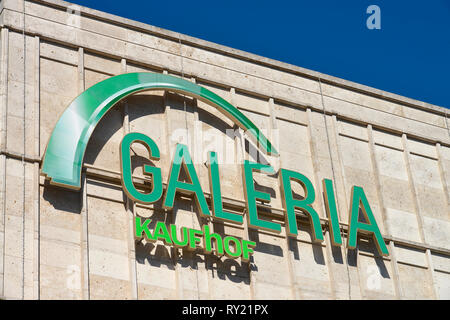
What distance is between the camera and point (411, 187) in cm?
3778

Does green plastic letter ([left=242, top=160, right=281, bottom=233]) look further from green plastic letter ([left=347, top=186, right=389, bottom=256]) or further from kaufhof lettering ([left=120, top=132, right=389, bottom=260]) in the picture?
green plastic letter ([left=347, top=186, right=389, bottom=256])

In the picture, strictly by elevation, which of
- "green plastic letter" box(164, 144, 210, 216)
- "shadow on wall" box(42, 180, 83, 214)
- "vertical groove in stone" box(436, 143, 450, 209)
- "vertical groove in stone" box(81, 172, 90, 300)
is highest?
"vertical groove in stone" box(436, 143, 450, 209)

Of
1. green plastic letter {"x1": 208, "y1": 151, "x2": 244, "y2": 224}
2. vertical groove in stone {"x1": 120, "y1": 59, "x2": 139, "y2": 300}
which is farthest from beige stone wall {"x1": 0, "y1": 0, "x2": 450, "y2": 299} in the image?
green plastic letter {"x1": 208, "y1": 151, "x2": 244, "y2": 224}

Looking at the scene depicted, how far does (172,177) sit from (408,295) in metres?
7.88

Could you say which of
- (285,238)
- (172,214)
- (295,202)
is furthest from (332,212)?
(172,214)

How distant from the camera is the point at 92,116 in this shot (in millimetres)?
32156

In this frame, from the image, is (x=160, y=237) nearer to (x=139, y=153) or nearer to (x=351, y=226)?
(x=139, y=153)

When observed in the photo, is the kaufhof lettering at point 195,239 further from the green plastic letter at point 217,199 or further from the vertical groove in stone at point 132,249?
the green plastic letter at point 217,199

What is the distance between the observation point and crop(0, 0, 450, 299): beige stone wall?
99.6 ft

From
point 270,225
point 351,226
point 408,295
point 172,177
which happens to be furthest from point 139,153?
point 408,295

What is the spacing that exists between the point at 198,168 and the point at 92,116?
3505 mm

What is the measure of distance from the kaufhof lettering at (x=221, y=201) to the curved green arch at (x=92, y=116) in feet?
3.43

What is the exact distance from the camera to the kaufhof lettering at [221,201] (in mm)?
31688

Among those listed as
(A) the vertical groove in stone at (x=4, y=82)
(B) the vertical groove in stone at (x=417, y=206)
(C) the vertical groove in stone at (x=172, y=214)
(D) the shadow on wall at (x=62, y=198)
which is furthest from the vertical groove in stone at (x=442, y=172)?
(A) the vertical groove in stone at (x=4, y=82)
